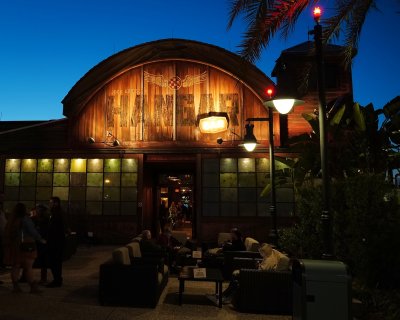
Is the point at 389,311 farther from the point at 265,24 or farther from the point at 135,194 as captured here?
the point at 135,194

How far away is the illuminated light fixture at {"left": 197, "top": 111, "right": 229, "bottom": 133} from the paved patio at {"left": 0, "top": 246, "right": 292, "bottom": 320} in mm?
7792

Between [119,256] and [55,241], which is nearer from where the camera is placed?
[119,256]

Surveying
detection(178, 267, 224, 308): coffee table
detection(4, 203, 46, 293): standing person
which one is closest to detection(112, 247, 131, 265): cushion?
detection(178, 267, 224, 308): coffee table

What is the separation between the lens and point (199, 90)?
15773 millimetres

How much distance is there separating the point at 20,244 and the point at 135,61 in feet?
34.4

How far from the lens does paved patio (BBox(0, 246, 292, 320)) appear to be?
20.0 ft

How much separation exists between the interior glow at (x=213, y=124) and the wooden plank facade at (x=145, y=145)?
1.30ft

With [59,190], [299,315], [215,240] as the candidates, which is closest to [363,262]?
[299,315]

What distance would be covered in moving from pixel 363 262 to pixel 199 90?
10.4 m

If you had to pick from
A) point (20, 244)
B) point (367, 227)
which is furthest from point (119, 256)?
point (367, 227)

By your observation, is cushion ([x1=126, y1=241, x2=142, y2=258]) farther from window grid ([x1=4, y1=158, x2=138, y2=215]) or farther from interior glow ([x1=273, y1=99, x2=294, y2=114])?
window grid ([x1=4, y1=158, x2=138, y2=215])

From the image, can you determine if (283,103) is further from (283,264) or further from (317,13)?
(283,264)

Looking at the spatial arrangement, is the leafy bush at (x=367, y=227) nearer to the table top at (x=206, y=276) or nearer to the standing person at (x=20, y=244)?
the table top at (x=206, y=276)

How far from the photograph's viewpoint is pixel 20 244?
730cm
